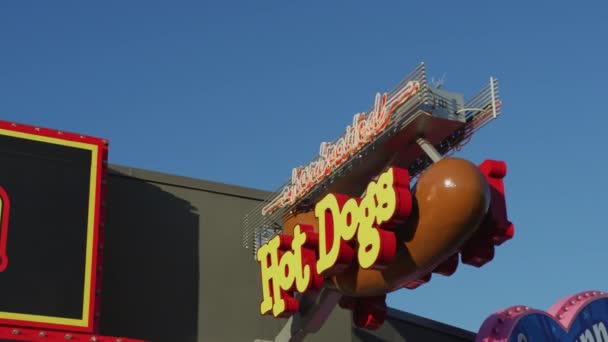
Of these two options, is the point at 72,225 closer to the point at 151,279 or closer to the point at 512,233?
the point at 151,279

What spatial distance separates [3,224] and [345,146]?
5231mm

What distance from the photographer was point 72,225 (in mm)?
16406

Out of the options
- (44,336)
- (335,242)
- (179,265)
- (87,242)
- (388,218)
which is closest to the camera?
(388,218)

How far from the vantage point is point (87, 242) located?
16.3m

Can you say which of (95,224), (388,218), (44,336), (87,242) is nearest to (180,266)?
(95,224)

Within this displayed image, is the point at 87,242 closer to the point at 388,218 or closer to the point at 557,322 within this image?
the point at 388,218

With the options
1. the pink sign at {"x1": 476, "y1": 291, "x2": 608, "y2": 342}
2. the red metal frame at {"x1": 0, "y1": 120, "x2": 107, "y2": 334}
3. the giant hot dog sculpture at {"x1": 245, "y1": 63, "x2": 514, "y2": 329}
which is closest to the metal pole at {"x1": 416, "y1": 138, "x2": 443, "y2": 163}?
the giant hot dog sculpture at {"x1": 245, "y1": 63, "x2": 514, "y2": 329}

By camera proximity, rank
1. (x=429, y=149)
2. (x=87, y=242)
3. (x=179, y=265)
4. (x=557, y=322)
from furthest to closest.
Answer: (x=557, y=322) → (x=179, y=265) → (x=87, y=242) → (x=429, y=149)

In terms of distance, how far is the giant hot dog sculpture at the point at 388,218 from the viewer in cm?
1495

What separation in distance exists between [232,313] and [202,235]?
4.82 ft

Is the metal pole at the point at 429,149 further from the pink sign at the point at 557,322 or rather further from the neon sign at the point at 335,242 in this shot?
the pink sign at the point at 557,322

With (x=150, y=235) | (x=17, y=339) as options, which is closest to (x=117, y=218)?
(x=150, y=235)

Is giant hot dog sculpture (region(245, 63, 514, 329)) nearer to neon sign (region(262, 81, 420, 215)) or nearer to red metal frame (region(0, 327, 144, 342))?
neon sign (region(262, 81, 420, 215))

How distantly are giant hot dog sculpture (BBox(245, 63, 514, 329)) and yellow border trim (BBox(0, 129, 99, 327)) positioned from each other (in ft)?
9.51
